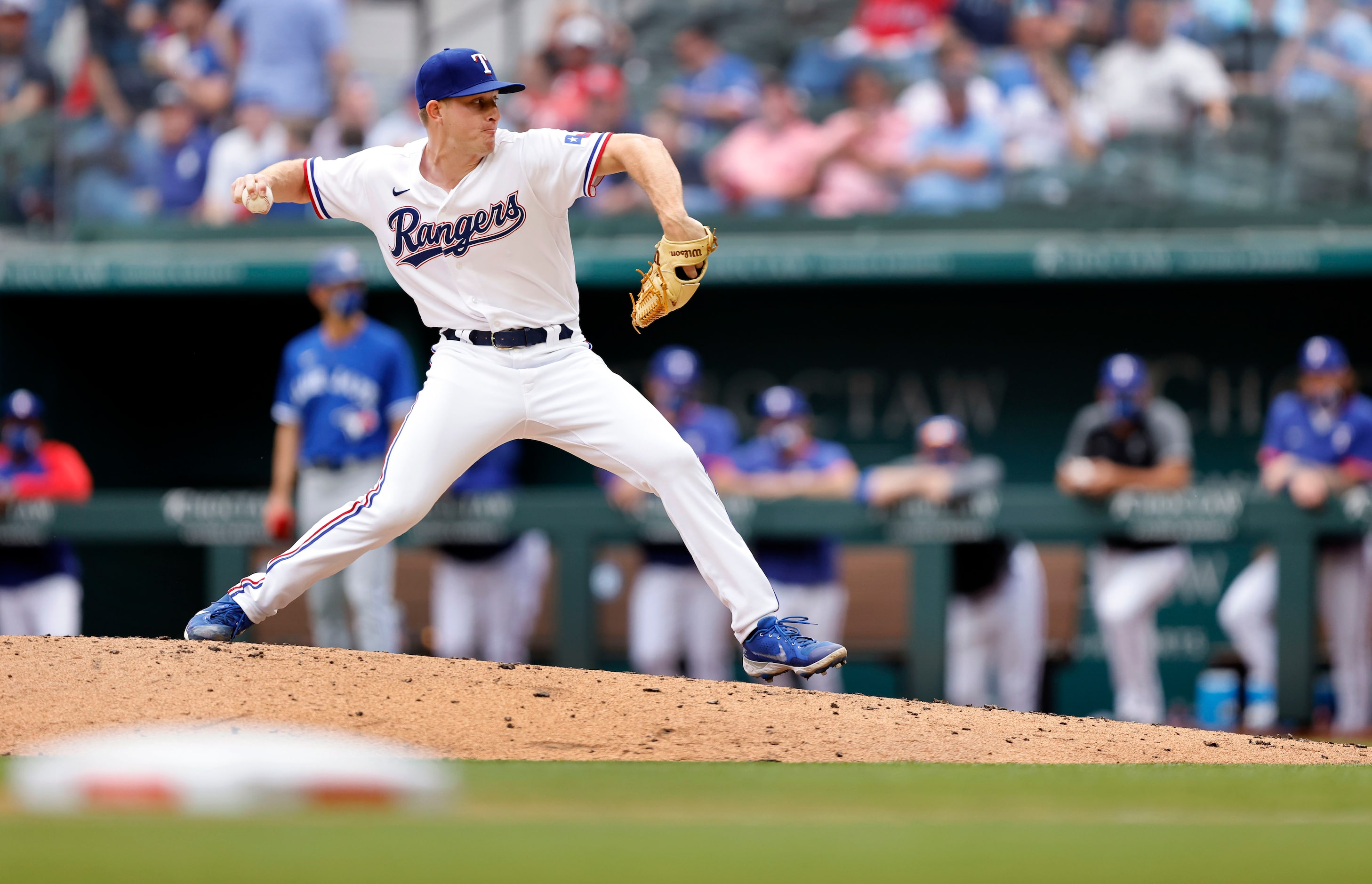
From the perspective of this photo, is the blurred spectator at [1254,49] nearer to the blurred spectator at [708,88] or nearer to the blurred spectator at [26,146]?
the blurred spectator at [708,88]

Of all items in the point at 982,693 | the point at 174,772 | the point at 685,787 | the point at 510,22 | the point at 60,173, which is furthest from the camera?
the point at 510,22

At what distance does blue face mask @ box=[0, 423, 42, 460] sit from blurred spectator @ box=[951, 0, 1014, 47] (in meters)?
5.37

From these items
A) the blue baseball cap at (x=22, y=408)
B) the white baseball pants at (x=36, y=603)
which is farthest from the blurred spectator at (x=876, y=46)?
the white baseball pants at (x=36, y=603)

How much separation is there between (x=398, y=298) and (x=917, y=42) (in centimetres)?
326

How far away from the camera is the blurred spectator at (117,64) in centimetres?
865

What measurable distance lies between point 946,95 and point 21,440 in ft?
16.1

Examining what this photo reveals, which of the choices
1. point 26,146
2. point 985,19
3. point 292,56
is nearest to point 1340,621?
point 985,19

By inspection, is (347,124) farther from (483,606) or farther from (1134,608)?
(1134,608)

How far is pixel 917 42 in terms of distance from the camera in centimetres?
898

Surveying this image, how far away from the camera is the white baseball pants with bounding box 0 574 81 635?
23.7 ft

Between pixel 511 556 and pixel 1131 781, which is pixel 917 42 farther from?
pixel 1131 781

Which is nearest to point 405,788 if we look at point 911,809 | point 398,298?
point 911,809

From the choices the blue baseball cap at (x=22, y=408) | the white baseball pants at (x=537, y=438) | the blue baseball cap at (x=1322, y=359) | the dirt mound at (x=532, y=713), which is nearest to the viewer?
the dirt mound at (x=532, y=713)

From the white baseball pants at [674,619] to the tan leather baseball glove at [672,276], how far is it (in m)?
3.49
